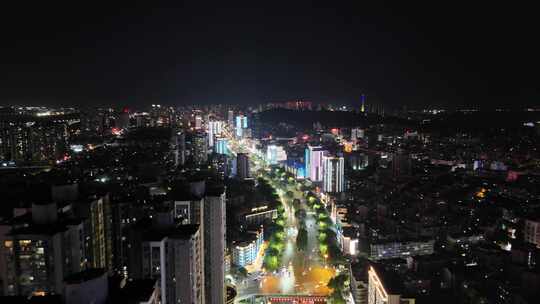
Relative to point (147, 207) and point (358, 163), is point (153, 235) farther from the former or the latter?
point (358, 163)

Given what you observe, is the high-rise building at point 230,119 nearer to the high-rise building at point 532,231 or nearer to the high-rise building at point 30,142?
the high-rise building at point 30,142

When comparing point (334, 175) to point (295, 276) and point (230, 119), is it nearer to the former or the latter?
point (295, 276)

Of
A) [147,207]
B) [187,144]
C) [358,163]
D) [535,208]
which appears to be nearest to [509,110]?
[358,163]

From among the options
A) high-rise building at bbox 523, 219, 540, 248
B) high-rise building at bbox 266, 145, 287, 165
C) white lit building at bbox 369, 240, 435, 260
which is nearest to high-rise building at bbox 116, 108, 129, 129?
high-rise building at bbox 266, 145, 287, 165

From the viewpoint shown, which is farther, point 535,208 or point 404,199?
point 404,199

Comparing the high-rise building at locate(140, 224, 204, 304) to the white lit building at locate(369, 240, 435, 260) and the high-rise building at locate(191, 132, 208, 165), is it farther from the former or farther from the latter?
the high-rise building at locate(191, 132, 208, 165)

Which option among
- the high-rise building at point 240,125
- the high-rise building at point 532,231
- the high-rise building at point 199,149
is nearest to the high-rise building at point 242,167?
→ the high-rise building at point 199,149

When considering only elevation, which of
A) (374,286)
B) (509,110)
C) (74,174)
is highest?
(509,110)
